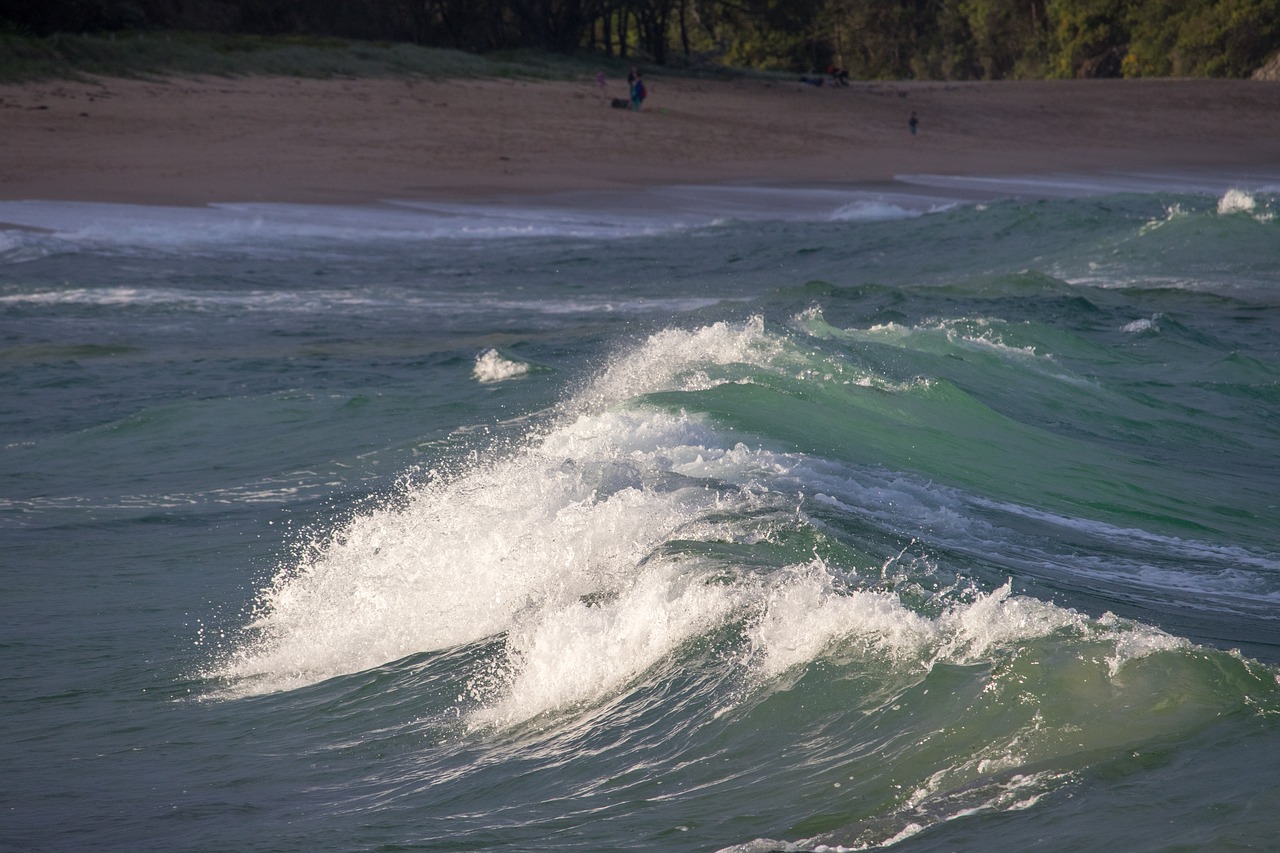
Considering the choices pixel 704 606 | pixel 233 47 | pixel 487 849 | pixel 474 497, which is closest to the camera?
pixel 487 849

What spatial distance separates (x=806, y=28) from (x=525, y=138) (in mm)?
26012

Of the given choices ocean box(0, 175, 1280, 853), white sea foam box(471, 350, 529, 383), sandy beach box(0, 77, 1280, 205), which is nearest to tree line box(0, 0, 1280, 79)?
sandy beach box(0, 77, 1280, 205)

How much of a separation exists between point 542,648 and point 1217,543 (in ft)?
13.2

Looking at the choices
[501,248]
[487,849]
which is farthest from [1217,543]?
[501,248]

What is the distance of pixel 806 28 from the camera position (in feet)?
181

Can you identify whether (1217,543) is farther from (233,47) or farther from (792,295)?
(233,47)

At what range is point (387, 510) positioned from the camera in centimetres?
802

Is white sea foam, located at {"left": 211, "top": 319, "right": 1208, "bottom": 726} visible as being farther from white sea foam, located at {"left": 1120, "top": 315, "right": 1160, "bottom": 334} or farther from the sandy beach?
the sandy beach

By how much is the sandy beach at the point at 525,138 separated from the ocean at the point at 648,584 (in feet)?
37.7

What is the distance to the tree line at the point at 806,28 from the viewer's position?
42719mm

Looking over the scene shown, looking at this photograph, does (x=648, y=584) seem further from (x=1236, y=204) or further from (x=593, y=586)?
(x=1236, y=204)

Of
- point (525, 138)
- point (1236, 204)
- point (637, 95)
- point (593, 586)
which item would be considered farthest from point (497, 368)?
point (637, 95)

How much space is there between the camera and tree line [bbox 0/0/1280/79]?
4272cm

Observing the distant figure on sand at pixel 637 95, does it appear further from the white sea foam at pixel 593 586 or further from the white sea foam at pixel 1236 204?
the white sea foam at pixel 593 586
